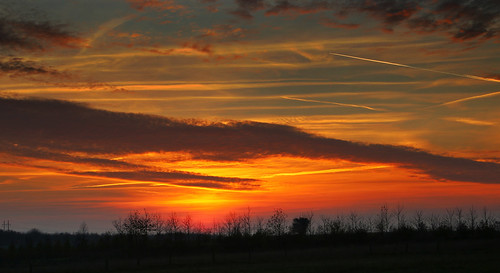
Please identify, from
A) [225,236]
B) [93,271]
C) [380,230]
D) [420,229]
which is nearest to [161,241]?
[225,236]

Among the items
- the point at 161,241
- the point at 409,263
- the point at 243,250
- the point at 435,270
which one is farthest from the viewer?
the point at 161,241

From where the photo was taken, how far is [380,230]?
286 ft

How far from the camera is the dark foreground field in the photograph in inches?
1558

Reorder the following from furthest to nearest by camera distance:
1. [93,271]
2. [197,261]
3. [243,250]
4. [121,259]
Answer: [243,250]
[121,259]
[197,261]
[93,271]

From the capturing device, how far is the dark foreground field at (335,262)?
130 feet

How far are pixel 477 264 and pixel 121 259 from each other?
42.4 metres

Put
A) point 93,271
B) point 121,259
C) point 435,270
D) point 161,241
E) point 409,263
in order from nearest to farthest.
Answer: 1. point 435,270
2. point 409,263
3. point 93,271
4. point 121,259
5. point 161,241

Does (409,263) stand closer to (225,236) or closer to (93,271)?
(93,271)

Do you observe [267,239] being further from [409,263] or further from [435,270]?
[435,270]

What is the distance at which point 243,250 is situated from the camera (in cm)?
7475

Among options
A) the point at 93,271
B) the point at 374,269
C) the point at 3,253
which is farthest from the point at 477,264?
the point at 3,253

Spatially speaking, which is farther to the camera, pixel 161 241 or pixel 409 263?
pixel 161 241

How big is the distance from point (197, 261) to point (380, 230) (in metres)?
40.3

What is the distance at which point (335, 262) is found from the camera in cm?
4797
